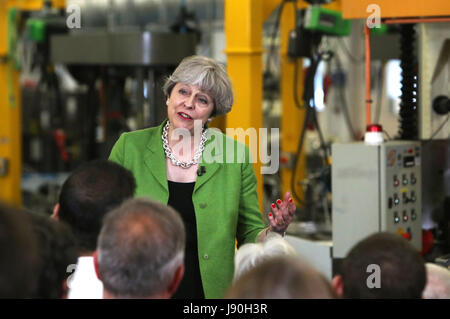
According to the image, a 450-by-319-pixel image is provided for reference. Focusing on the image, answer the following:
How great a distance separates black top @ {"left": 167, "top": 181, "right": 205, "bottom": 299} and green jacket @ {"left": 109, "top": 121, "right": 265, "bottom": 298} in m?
0.02

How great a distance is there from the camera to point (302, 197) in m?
6.48

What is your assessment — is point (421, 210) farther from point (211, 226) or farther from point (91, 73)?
point (91, 73)

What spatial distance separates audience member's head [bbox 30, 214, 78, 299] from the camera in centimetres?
135

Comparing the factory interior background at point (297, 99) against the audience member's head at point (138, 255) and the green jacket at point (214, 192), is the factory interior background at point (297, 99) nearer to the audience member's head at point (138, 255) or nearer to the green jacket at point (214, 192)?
the audience member's head at point (138, 255)

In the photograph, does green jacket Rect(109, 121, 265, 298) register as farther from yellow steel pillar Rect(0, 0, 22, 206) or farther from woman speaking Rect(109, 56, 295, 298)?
yellow steel pillar Rect(0, 0, 22, 206)

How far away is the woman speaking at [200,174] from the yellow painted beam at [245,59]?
162 centimetres

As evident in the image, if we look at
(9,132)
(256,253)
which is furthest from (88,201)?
(9,132)

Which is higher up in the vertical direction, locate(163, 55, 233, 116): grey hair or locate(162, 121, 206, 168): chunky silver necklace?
locate(163, 55, 233, 116): grey hair

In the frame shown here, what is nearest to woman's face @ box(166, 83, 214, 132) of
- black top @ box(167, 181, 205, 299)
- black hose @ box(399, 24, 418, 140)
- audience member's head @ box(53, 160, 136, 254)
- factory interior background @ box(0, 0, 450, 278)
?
black top @ box(167, 181, 205, 299)

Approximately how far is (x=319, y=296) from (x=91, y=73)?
575cm

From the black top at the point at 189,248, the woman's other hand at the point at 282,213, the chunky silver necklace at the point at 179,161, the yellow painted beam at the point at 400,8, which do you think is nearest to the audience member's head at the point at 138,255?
the woman's other hand at the point at 282,213

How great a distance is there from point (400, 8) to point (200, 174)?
1.54m

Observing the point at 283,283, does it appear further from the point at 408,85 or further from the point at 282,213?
the point at 408,85
